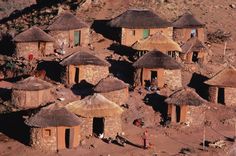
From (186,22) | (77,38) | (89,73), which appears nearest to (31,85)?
(89,73)

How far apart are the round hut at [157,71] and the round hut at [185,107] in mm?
3129

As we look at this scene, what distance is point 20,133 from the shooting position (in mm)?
37531

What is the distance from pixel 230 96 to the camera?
142ft

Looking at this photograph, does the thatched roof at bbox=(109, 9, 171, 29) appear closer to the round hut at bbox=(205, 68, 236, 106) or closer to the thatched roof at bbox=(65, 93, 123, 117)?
the round hut at bbox=(205, 68, 236, 106)

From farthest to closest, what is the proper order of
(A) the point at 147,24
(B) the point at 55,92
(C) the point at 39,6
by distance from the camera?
1. (C) the point at 39,6
2. (A) the point at 147,24
3. (B) the point at 55,92

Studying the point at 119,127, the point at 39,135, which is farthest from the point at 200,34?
the point at 39,135

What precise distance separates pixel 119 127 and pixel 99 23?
55.9ft

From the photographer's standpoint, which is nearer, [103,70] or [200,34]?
[103,70]

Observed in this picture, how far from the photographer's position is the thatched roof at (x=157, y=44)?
46.3 metres

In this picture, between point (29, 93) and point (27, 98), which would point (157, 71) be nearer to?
point (29, 93)

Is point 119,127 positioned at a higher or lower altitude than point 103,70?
lower

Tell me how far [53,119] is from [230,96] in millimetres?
13123

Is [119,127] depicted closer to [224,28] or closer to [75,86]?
[75,86]

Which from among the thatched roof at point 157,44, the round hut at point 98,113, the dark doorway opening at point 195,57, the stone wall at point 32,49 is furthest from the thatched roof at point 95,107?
the dark doorway opening at point 195,57
